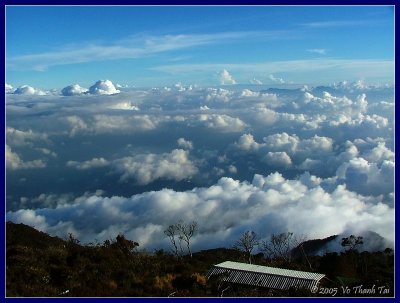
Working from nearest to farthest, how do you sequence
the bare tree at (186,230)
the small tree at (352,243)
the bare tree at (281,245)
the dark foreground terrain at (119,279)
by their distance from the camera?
the dark foreground terrain at (119,279), the bare tree at (186,230), the bare tree at (281,245), the small tree at (352,243)

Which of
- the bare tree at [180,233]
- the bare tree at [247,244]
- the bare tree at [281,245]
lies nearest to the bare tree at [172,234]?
the bare tree at [180,233]

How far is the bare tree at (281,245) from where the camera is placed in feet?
92.1

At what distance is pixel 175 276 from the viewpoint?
14469 millimetres

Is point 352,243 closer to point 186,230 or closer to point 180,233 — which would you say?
point 186,230

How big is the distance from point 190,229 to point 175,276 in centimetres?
1310

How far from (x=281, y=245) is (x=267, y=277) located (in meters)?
16.1

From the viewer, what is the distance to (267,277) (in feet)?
44.1

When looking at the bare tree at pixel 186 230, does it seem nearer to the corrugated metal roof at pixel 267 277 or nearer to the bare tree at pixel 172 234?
the bare tree at pixel 172 234

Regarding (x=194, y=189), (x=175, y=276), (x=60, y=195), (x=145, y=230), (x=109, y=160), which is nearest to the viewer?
(x=175, y=276)

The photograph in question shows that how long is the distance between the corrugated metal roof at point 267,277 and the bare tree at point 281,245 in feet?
45.3

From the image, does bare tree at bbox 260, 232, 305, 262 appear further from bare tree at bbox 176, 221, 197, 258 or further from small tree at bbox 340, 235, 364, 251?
bare tree at bbox 176, 221, 197, 258

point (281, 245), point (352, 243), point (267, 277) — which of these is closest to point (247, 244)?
point (281, 245)
